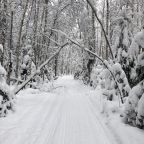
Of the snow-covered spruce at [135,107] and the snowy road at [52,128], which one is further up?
the snow-covered spruce at [135,107]

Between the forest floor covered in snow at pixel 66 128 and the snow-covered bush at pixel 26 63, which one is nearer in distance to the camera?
the forest floor covered in snow at pixel 66 128

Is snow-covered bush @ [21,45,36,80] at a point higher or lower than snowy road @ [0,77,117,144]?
Result: higher

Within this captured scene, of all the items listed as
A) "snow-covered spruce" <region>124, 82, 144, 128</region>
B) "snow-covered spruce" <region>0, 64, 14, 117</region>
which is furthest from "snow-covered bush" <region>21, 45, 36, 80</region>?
"snow-covered spruce" <region>124, 82, 144, 128</region>

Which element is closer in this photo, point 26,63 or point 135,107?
point 135,107

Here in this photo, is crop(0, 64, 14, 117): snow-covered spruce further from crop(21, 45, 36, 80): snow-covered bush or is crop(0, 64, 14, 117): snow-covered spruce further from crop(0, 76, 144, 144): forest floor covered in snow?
crop(21, 45, 36, 80): snow-covered bush

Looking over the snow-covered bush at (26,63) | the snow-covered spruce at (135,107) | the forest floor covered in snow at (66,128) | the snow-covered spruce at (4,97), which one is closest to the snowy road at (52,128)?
the forest floor covered in snow at (66,128)

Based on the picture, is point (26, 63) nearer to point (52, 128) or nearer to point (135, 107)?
point (52, 128)

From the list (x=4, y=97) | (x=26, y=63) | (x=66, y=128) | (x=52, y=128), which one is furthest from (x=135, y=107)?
(x=26, y=63)

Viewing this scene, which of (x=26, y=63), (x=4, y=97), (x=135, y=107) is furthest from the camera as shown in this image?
(x=26, y=63)

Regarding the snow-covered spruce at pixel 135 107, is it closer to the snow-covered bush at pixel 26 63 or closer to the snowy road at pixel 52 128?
the snowy road at pixel 52 128

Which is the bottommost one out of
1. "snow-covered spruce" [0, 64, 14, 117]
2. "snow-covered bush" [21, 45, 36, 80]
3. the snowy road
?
the snowy road

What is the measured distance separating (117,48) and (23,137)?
6693 millimetres

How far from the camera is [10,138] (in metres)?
6.52

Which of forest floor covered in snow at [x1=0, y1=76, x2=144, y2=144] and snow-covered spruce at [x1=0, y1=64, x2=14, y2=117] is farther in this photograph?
snow-covered spruce at [x1=0, y1=64, x2=14, y2=117]
